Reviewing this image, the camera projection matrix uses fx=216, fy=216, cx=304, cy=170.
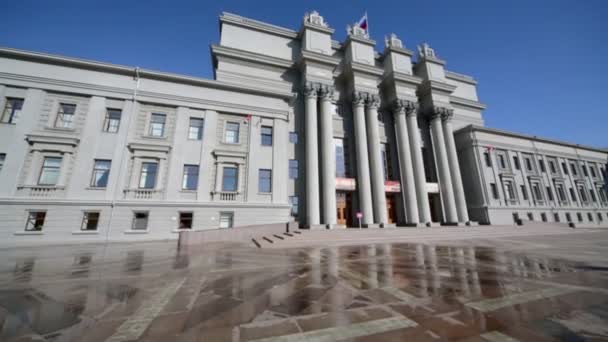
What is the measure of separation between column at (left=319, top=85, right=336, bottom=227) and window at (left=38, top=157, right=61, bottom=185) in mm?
18623

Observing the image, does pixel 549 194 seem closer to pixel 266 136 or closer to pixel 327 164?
pixel 327 164

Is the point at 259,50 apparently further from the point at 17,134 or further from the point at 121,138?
the point at 17,134

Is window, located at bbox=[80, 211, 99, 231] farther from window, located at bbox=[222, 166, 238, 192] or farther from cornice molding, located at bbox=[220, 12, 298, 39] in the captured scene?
cornice molding, located at bbox=[220, 12, 298, 39]

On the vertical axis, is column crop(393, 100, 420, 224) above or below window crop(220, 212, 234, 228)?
above

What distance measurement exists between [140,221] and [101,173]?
4.34 m

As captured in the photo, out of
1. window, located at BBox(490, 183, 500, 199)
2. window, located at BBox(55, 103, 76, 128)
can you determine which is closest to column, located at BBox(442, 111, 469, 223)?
window, located at BBox(490, 183, 500, 199)

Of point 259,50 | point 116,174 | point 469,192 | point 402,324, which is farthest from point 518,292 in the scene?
→ point 469,192

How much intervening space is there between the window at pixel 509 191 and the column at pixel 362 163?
18.7 metres

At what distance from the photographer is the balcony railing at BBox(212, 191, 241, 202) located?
643 inches

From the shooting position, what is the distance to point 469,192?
27047 millimetres

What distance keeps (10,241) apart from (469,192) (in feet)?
132

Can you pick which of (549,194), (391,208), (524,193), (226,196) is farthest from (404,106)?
(549,194)

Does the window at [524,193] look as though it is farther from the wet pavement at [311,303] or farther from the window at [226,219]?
the window at [226,219]

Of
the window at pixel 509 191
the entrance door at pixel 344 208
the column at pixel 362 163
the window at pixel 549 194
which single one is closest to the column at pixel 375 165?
the column at pixel 362 163
